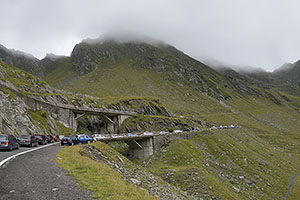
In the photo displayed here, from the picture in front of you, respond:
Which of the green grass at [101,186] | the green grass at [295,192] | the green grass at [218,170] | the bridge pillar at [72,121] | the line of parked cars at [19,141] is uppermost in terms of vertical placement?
the green grass at [101,186]

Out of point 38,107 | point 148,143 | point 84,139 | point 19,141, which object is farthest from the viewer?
point 38,107

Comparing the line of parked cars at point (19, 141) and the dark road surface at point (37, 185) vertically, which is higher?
the dark road surface at point (37, 185)

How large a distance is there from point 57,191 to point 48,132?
53637 millimetres

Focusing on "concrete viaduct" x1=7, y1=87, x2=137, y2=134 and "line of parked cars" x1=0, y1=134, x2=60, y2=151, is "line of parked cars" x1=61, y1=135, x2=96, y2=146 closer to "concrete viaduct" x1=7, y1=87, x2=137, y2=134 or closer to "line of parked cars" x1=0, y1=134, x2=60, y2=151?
"line of parked cars" x1=0, y1=134, x2=60, y2=151

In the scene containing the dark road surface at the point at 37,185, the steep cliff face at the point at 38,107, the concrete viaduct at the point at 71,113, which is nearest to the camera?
the dark road surface at the point at 37,185

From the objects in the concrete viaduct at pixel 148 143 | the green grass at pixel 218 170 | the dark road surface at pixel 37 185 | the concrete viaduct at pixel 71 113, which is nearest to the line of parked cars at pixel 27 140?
the dark road surface at pixel 37 185

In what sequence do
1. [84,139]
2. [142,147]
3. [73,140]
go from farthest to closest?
[142,147] → [84,139] → [73,140]

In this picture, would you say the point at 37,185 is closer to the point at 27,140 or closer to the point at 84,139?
the point at 27,140

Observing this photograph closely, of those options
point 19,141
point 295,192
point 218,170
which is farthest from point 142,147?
point 295,192

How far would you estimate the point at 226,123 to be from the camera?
140375 millimetres

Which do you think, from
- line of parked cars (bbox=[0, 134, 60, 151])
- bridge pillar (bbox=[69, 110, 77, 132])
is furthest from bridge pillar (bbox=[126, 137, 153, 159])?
bridge pillar (bbox=[69, 110, 77, 132])

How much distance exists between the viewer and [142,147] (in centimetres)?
6084

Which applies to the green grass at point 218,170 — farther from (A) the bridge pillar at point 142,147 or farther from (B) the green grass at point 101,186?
(B) the green grass at point 101,186

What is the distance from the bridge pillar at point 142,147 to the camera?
196ft
